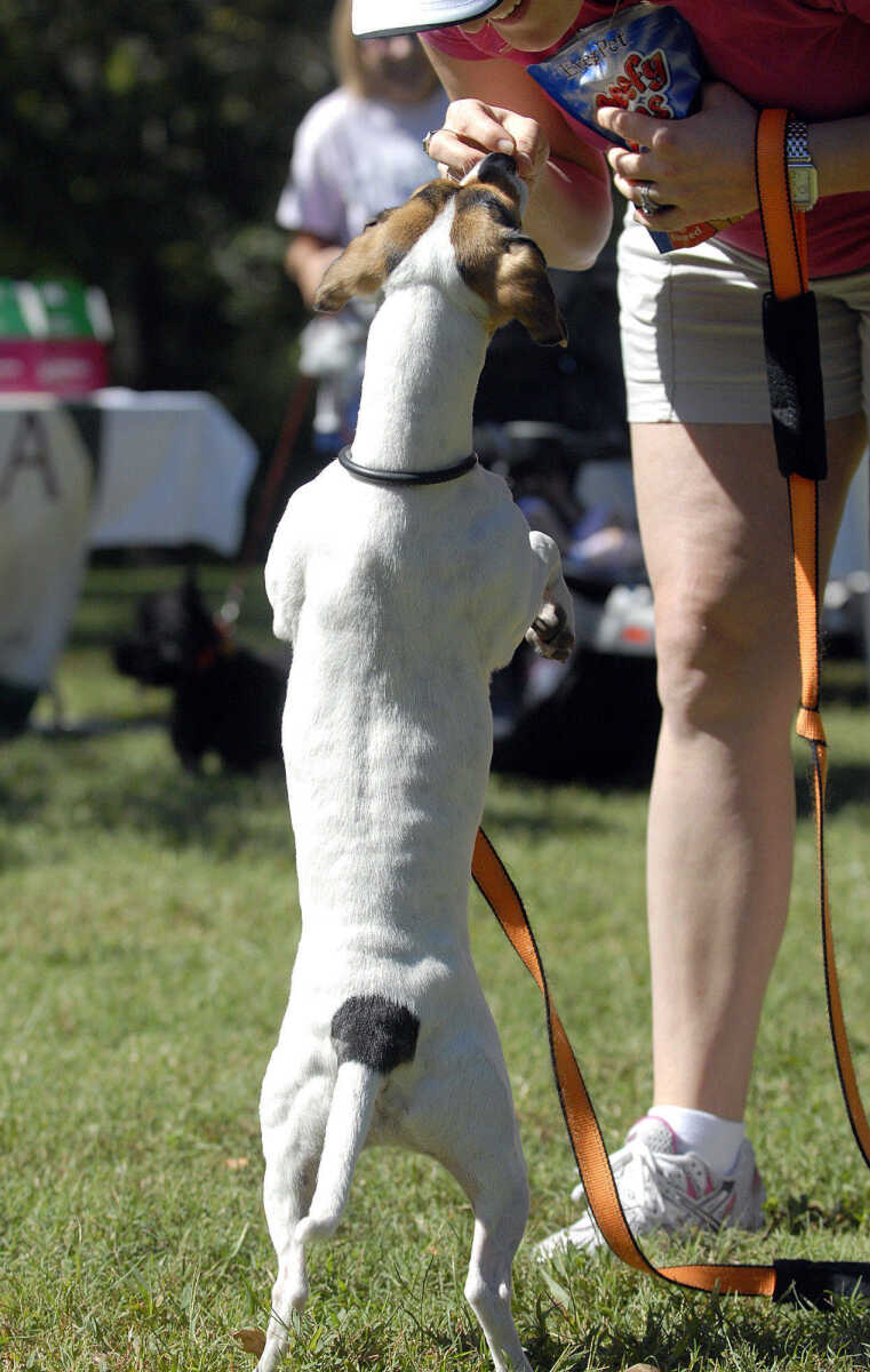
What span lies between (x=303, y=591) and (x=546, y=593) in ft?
1.02

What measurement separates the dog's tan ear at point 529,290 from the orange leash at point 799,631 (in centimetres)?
38

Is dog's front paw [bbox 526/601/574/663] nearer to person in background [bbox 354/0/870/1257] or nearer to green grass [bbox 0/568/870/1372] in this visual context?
person in background [bbox 354/0/870/1257]

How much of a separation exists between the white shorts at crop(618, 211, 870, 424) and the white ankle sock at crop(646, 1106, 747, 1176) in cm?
106

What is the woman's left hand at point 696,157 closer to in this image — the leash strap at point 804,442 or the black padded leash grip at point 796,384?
the leash strap at point 804,442

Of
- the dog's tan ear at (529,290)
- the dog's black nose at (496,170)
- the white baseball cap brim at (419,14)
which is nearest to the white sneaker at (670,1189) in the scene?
the dog's tan ear at (529,290)

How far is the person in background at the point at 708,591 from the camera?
2.26 metres

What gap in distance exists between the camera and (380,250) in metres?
1.82

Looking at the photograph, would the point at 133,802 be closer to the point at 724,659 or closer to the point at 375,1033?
the point at 724,659

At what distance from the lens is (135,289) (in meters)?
20.1

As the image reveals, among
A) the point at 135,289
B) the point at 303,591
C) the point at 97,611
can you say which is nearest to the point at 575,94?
the point at 303,591

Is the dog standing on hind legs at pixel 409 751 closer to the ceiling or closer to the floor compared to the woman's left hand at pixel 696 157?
closer to the floor

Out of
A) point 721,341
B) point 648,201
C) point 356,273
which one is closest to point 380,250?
point 356,273

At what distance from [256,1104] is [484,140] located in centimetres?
176

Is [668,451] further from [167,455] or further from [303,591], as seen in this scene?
[167,455]
